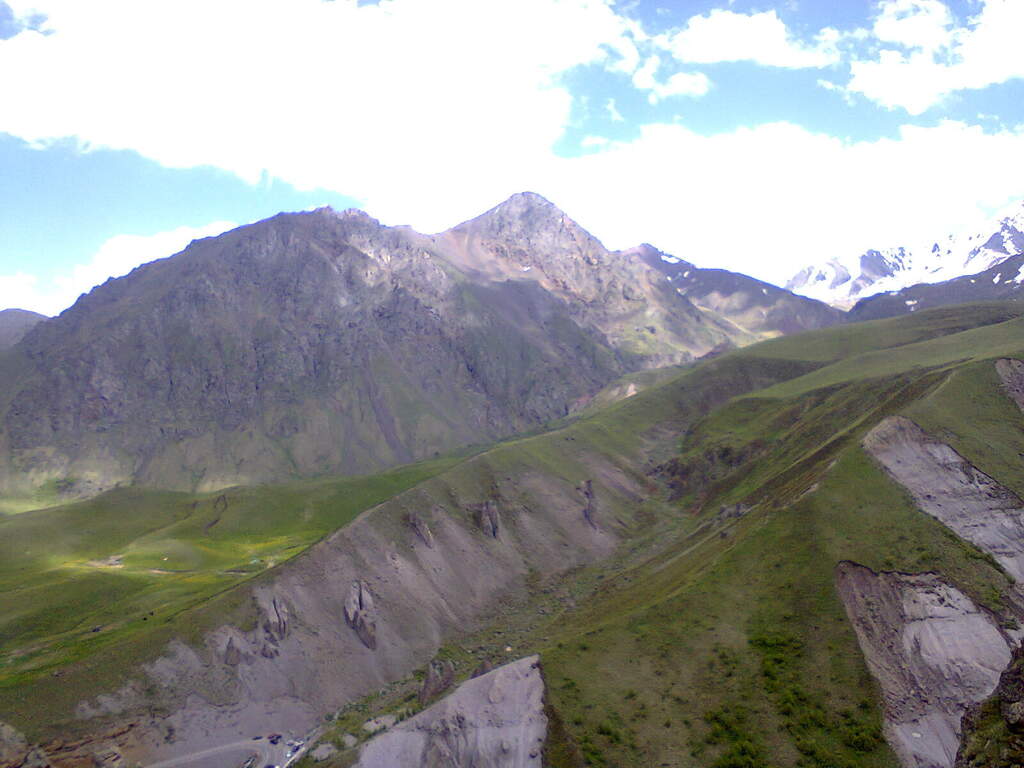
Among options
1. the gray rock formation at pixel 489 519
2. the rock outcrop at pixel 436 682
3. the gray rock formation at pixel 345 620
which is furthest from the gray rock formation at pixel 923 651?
the gray rock formation at pixel 489 519

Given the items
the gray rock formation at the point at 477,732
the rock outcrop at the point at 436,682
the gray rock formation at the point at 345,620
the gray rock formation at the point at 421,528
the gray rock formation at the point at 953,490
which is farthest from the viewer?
the gray rock formation at the point at 421,528

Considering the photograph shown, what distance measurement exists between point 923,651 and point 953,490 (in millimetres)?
25002

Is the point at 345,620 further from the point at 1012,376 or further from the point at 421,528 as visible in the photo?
the point at 1012,376

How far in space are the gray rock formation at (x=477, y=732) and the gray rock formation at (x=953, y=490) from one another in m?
43.9

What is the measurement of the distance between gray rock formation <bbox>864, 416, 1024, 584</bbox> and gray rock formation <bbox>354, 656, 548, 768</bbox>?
43.9m

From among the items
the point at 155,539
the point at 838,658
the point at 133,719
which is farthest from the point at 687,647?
the point at 155,539

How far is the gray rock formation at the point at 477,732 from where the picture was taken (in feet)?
155

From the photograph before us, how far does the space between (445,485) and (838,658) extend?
252 feet

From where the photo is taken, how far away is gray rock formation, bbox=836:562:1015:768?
1748 inches

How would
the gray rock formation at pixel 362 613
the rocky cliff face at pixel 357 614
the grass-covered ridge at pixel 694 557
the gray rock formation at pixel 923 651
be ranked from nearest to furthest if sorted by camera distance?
the gray rock formation at pixel 923 651 < the grass-covered ridge at pixel 694 557 < the rocky cliff face at pixel 357 614 < the gray rock formation at pixel 362 613

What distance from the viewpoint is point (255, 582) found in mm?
85562

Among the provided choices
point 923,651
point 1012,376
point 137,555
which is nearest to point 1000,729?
point 923,651

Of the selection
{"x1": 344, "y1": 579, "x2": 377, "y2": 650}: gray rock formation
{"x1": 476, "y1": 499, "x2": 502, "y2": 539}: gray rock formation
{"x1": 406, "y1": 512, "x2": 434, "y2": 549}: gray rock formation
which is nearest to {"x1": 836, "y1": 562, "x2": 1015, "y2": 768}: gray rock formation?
{"x1": 344, "y1": 579, "x2": 377, "y2": 650}: gray rock formation

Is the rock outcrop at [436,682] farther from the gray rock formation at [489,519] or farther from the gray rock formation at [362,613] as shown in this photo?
the gray rock formation at [489,519]
